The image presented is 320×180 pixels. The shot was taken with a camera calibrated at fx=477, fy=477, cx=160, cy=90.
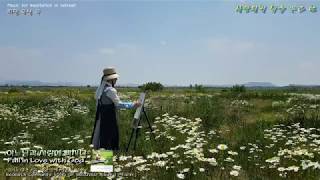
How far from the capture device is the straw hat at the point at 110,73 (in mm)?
10359

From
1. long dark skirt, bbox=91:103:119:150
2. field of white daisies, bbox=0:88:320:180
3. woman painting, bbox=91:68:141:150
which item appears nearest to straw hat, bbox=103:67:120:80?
woman painting, bbox=91:68:141:150

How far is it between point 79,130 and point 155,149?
485 cm

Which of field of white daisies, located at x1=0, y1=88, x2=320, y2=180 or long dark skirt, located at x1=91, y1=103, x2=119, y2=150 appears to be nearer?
field of white daisies, located at x1=0, y1=88, x2=320, y2=180

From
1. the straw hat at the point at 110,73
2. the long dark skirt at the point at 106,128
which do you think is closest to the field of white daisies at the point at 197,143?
the long dark skirt at the point at 106,128

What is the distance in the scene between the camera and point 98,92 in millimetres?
10672

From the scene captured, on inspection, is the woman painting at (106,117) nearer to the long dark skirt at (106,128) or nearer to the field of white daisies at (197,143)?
the long dark skirt at (106,128)

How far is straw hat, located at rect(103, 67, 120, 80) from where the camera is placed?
1036cm

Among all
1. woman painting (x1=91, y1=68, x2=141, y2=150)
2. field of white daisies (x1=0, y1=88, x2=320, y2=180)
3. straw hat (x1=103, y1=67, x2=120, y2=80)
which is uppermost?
straw hat (x1=103, y1=67, x2=120, y2=80)

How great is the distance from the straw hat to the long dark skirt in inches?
30.1

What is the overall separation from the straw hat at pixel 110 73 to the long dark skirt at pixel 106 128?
30.1 inches

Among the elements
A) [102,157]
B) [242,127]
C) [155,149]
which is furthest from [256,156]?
[242,127]

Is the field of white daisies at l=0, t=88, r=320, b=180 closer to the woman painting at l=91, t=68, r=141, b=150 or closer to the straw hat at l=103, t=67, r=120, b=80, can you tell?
the woman painting at l=91, t=68, r=141, b=150

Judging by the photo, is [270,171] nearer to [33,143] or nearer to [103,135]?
[103,135]

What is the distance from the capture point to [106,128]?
1093 cm
